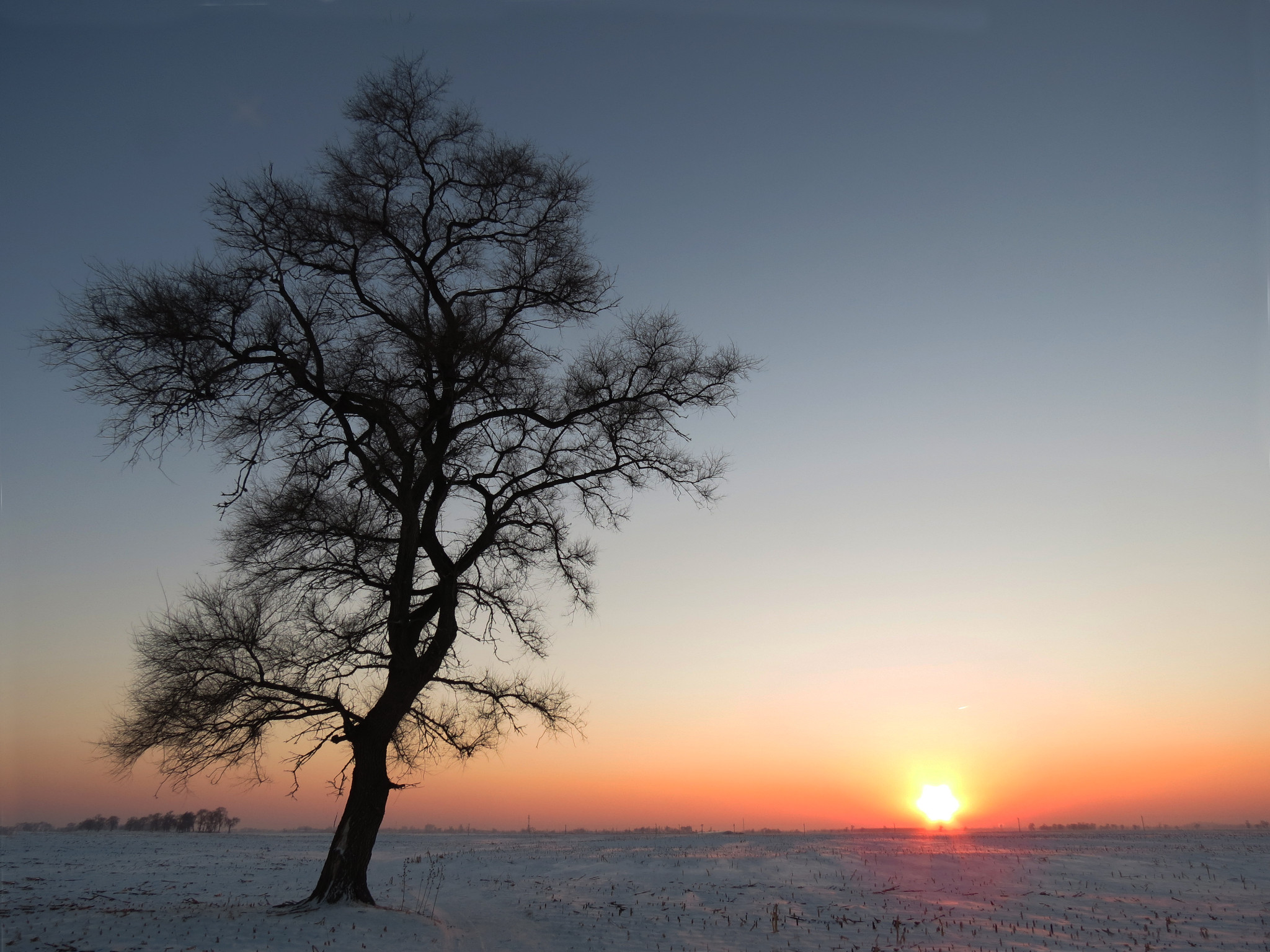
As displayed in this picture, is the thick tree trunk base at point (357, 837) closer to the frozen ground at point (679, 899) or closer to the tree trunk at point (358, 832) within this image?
the tree trunk at point (358, 832)

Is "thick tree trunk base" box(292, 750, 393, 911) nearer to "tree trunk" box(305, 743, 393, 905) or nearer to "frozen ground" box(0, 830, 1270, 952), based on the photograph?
"tree trunk" box(305, 743, 393, 905)

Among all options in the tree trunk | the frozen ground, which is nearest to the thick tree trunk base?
the tree trunk

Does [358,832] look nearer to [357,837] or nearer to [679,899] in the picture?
[357,837]

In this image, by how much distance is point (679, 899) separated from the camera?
1850 centimetres

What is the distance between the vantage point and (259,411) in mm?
13531

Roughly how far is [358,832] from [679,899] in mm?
9235

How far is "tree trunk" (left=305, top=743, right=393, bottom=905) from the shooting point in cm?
1289

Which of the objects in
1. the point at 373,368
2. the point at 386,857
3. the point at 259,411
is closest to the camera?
the point at 259,411

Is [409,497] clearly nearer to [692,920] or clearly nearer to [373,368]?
[373,368]

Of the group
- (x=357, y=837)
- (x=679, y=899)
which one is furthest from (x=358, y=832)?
(x=679, y=899)

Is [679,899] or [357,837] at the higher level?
[357,837]

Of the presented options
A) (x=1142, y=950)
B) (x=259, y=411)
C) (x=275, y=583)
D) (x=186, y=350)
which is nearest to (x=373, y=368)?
(x=259, y=411)

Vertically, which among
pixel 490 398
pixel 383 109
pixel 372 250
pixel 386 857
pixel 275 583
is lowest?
pixel 386 857

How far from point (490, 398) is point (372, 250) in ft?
12.6
